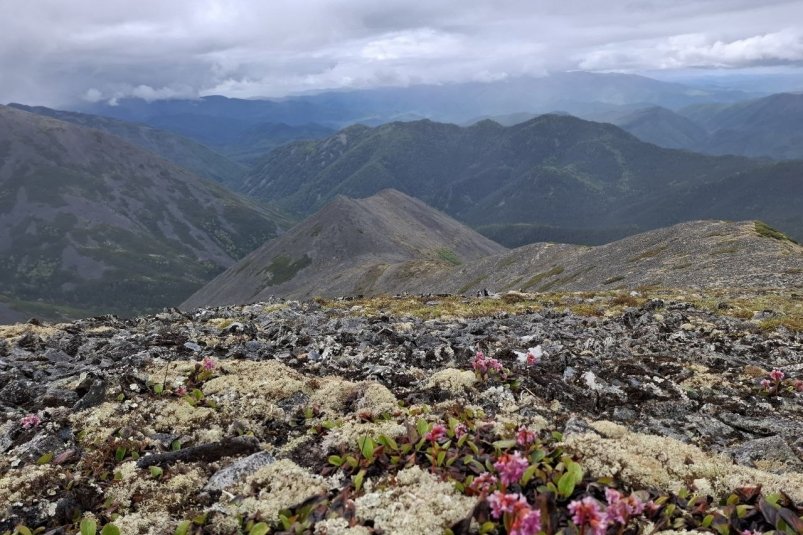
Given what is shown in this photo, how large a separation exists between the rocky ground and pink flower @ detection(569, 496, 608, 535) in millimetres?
45

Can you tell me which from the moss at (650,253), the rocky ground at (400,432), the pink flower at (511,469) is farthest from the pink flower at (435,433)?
the moss at (650,253)

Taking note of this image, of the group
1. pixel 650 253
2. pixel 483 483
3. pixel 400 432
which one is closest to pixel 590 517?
pixel 483 483

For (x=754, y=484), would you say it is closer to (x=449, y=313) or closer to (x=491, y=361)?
(x=491, y=361)

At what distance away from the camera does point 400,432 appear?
10.6 meters

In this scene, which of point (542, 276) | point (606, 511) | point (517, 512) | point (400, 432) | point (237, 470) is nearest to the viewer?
point (517, 512)

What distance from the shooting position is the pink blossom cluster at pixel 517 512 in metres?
6.65

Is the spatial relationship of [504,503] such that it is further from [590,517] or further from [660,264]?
[660,264]

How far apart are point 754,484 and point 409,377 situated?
8.63 meters

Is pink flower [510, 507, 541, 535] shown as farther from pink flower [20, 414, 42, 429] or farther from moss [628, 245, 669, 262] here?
moss [628, 245, 669, 262]

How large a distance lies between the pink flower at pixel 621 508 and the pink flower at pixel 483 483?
166 cm

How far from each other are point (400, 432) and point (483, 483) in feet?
8.88

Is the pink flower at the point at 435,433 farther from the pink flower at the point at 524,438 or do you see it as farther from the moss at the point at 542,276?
→ the moss at the point at 542,276

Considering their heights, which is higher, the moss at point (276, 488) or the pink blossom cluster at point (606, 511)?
the pink blossom cluster at point (606, 511)

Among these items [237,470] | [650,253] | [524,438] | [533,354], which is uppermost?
[524,438]
